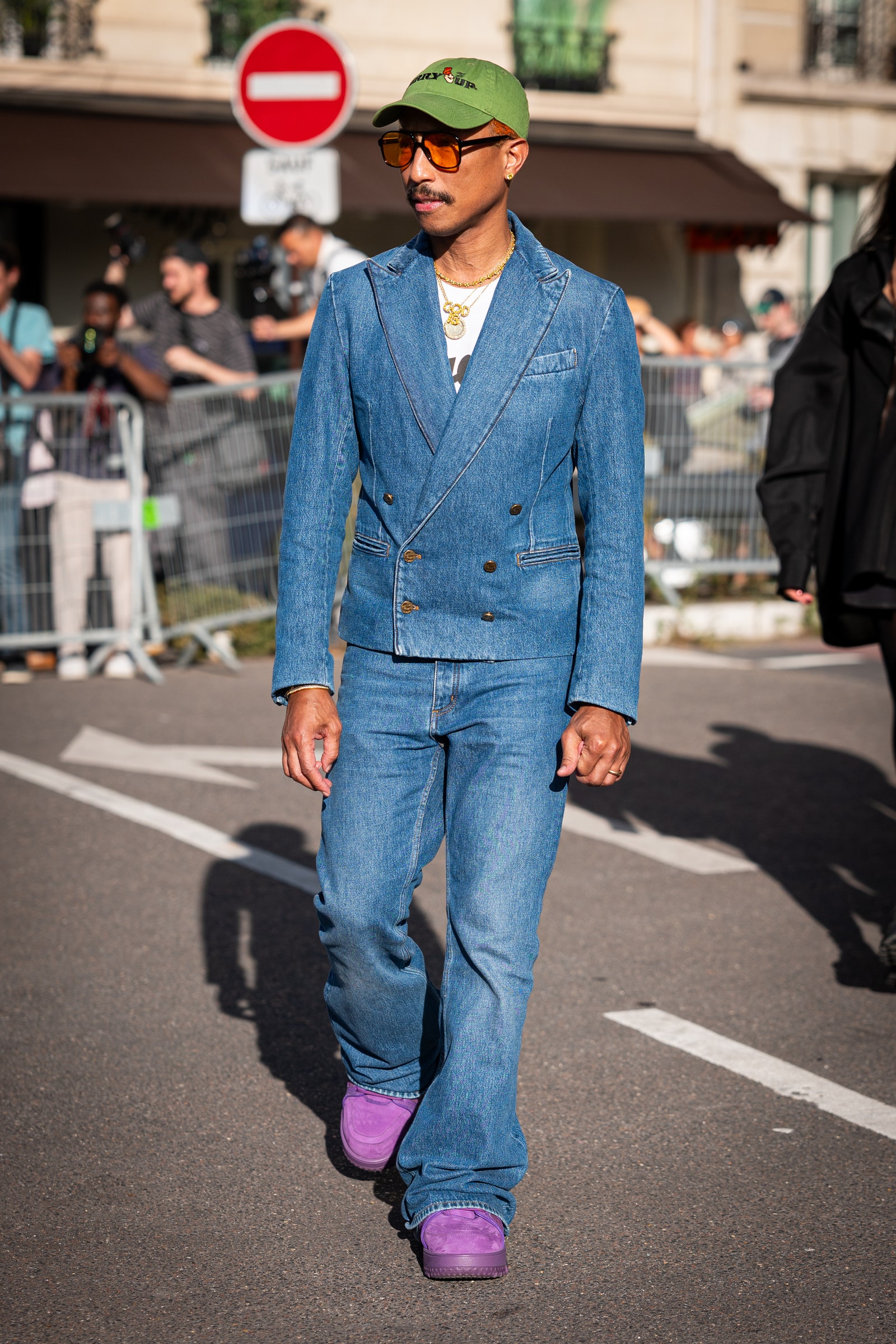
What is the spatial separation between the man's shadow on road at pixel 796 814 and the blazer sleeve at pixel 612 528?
208cm

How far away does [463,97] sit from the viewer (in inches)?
117

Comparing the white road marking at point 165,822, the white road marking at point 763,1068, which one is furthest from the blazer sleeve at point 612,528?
the white road marking at point 165,822

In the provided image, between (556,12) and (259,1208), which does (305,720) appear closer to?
(259,1208)

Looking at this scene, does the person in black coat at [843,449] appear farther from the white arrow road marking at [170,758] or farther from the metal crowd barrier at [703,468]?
the metal crowd barrier at [703,468]

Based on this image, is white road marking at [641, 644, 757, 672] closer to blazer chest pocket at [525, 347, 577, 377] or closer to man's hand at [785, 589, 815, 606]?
man's hand at [785, 589, 815, 606]

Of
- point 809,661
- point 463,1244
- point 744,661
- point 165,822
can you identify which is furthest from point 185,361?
point 463,1244

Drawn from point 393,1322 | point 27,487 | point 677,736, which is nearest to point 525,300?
point 393,1322

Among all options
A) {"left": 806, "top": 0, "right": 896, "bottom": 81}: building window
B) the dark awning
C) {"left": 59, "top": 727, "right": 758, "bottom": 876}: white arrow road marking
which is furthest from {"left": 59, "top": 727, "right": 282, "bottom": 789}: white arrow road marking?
{"left": 806, "top": 0, "right": 896, "bottom": 81}: building window

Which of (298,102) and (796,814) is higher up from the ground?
(298,102)

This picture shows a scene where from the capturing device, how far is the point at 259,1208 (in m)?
3.33

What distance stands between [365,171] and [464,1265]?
1561cm

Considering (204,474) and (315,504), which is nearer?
(315,504)

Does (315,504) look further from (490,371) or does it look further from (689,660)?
(689,660)

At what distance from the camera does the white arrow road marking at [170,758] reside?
7.11 metres
